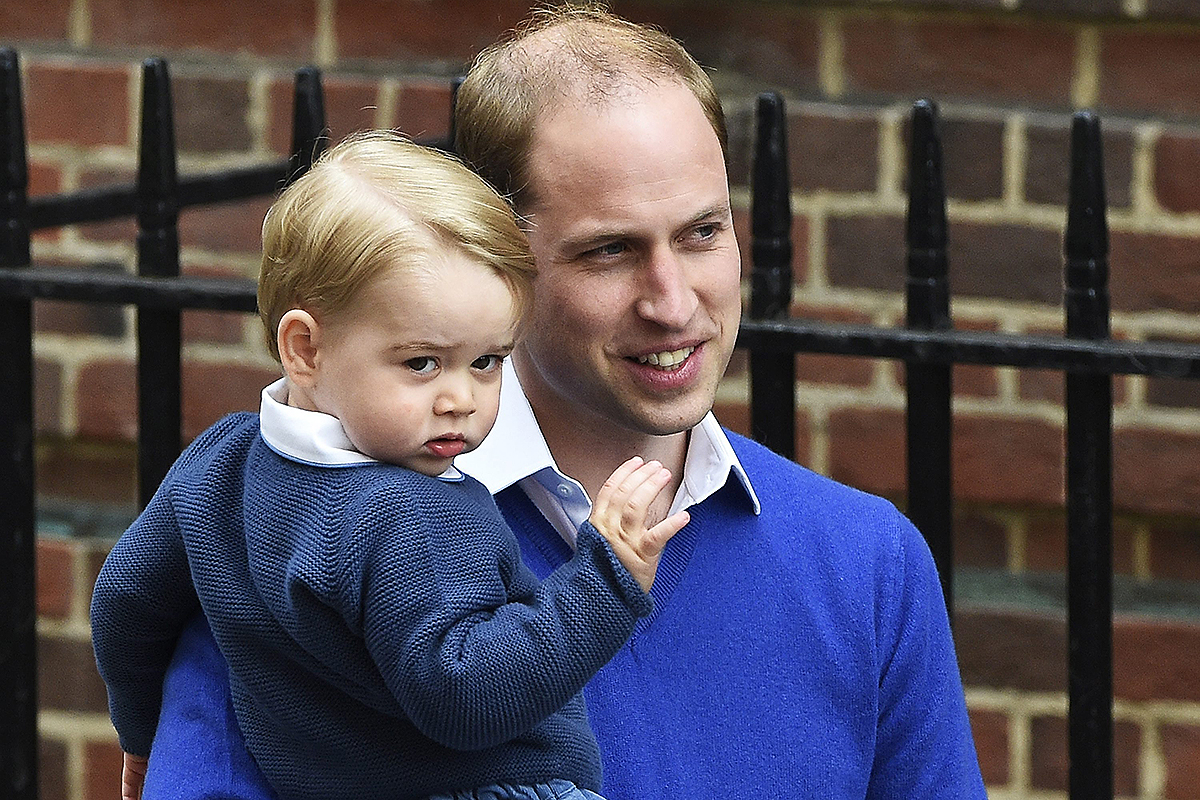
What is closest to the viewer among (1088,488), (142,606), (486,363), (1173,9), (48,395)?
(486,363)

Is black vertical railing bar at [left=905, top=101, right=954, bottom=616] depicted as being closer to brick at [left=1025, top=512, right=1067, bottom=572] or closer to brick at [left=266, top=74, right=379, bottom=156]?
brick at [left=1025, top=512, right=1067, bottom=572]

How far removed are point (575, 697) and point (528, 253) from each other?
401 millimetres

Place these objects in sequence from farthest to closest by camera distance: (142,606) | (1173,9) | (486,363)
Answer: (1173,9) < (142,606) < (486,363)

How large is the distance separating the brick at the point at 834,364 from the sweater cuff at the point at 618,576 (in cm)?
149

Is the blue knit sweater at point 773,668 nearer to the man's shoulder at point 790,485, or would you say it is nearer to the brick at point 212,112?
the man's shoulder at point 790,485

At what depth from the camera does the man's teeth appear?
1.81 m

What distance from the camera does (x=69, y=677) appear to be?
328 centimetres

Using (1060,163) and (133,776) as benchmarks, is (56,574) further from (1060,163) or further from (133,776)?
(1060,163)

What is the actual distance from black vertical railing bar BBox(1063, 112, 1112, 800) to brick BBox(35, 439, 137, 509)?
1.75 metres

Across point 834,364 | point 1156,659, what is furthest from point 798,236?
point 1156,659

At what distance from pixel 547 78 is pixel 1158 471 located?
1.42 metres

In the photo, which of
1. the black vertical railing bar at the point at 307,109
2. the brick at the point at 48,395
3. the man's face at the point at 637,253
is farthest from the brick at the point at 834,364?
the brick at the point at 48,395

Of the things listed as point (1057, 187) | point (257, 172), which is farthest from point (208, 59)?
point (1057, 187)

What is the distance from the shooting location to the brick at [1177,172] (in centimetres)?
278
